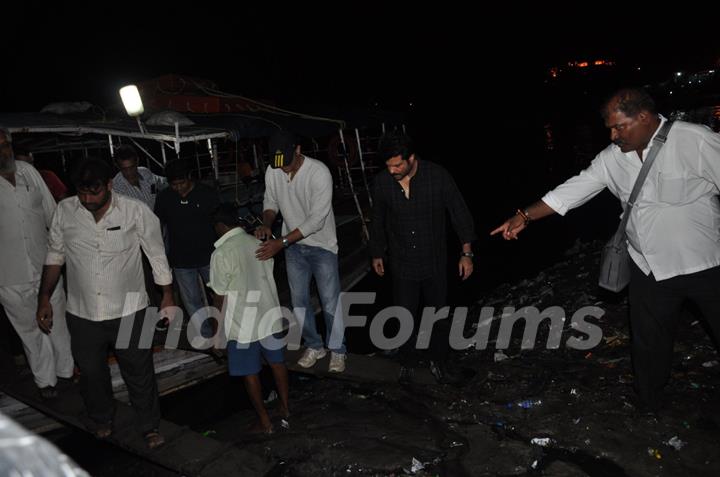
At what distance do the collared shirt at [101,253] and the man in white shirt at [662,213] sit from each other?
9.78ft

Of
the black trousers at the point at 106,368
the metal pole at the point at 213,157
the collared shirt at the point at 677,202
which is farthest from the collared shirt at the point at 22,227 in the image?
the collared shirt at the point at 677,202

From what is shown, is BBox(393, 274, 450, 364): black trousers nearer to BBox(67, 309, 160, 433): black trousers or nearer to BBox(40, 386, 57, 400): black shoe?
BBox(67, 309, 160, 433): black trousers

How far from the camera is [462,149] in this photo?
3516 cm

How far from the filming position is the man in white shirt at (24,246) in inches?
169

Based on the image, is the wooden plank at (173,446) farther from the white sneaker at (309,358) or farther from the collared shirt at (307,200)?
the collared shirt at (307,200)

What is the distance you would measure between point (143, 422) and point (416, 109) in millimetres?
53900

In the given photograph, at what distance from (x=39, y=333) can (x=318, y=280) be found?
2.40 metres

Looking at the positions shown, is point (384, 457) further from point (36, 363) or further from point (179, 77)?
point (179, 77)

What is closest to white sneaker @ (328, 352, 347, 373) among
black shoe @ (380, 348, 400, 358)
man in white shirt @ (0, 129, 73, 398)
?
black shoe @ (380, 348, 400, 358)

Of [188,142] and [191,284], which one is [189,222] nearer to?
[191,284]

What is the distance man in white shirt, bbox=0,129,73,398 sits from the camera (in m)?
4.30

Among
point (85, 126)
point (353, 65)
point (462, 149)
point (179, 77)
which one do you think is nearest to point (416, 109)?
point (353, 65)

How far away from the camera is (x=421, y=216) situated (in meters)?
4.41

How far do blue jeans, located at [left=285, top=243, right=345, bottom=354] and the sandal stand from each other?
5.04 feet
